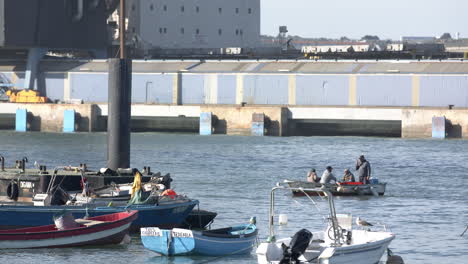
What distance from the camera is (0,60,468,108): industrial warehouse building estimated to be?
3994 inches

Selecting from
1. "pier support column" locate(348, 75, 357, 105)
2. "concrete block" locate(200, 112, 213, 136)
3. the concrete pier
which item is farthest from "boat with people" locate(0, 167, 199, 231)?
"concrete block" locate(200, 112, 213, 136)

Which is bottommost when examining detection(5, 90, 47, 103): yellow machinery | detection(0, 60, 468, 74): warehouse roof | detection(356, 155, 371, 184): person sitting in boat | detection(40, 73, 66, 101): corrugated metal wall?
detection(356, 155, 371, 184): person sitting in boat

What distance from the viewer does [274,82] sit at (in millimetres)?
108688

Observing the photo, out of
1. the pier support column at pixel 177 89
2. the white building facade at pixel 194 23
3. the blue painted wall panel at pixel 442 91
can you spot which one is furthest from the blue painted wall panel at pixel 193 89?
the white building facade at pixel 194 23

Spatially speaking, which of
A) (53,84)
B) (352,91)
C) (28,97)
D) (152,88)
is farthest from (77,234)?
(53,84)

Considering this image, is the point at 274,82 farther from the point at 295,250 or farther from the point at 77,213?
the point at 295,250

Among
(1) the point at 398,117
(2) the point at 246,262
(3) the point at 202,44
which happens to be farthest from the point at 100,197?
(3) the point at 202,44

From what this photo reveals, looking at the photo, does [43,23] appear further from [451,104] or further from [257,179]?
[257,179]

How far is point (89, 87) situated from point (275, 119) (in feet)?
74.5

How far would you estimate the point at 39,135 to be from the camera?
107 metres

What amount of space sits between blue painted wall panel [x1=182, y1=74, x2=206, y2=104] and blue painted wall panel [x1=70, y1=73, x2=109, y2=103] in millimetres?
8583

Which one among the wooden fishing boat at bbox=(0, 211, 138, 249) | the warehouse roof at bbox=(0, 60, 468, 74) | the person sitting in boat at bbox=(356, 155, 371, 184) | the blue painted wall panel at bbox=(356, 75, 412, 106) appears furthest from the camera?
the warehouse roof at bbox=(0, 60, 468, 74)

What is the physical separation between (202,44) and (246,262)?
11039 cm

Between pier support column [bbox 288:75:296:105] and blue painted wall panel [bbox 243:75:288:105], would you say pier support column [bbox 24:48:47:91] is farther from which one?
pier support column [bbox 288:75:296:105]
